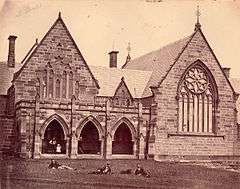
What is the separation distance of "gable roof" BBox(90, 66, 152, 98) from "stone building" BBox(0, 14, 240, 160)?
0.09m

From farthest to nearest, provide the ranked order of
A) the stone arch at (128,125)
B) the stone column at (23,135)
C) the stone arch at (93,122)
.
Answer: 1. the stone arch at (128,125)
2. the stone arch at (93,122)
3. the stone column at (23,135)

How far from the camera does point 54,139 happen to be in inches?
1423

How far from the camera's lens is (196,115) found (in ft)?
131

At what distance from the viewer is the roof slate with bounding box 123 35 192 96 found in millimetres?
41062

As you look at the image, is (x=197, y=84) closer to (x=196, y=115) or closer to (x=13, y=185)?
(x=196, y=115)

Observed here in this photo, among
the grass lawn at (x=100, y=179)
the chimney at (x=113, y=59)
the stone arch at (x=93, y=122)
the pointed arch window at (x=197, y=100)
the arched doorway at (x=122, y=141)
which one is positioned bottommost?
the grass lawn at (x=100, y=179)

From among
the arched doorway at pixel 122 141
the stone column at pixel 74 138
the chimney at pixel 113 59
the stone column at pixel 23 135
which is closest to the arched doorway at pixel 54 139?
the stone column at pixel 74 138

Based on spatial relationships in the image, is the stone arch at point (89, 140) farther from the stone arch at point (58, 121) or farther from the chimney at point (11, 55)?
the chimney at point (11, 55)

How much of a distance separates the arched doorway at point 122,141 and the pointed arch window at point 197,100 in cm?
398

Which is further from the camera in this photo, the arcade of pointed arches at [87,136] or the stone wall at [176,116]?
the stone wall at [176,116]

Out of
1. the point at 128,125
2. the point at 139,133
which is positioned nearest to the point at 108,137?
the point at 128,125

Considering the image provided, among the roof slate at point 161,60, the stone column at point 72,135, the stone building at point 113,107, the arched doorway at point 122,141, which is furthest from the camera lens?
the roof slate at point 161,60

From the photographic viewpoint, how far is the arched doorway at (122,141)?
39094 mm

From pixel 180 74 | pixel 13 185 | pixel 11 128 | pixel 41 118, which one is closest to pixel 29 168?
pixel 13 185
